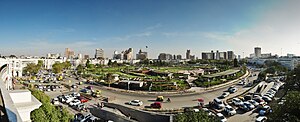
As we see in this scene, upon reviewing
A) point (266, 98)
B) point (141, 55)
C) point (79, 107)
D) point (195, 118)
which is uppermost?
point (141, 55)

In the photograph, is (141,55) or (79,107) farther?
(141,55)

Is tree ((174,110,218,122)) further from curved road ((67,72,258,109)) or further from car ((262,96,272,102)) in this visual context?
car ((262,96,272,102))

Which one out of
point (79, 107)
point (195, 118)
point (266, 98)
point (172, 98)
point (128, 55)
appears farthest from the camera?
point (128, 55)

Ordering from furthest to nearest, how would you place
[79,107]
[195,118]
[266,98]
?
1. [266,98]
2. [79,107]
3. [195,118]

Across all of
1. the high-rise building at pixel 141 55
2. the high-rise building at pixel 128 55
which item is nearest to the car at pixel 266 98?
the high-rise building at pixel 141 55

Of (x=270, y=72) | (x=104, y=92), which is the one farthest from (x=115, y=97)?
(x=270, y=72)

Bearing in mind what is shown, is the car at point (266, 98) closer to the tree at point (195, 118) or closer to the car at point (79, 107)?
the tree at point (195, 118)

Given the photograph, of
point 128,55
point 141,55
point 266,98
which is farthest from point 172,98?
point 141,55

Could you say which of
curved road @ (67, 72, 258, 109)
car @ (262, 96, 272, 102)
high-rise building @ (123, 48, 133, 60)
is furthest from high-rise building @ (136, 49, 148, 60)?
car @ (262, 96, 272, 102)

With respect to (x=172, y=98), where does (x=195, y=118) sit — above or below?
above

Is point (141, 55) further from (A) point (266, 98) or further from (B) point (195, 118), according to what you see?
(B) point (195, 118)

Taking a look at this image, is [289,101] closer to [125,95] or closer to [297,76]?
[297,76]
